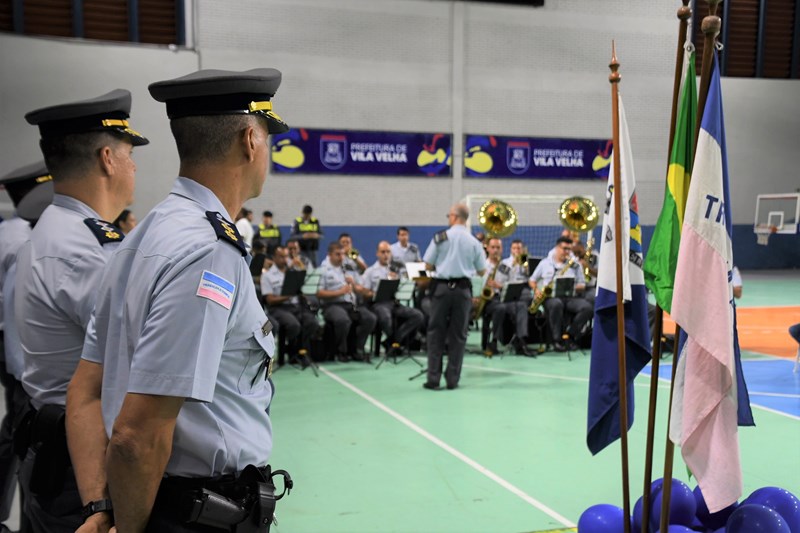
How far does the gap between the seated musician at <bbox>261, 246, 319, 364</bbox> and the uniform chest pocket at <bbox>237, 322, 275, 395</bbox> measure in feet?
27.1

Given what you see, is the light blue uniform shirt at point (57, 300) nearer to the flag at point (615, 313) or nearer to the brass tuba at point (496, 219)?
the flag at point (615, 313)

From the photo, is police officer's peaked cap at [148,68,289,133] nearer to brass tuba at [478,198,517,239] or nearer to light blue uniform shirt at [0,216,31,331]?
light blue uniform shirt at [0,216,31,331]

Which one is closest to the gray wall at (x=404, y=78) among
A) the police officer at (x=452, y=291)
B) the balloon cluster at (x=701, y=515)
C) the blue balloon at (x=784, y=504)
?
the police officer at (x=452, y=291)

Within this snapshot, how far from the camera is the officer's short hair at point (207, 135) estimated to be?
1902mm

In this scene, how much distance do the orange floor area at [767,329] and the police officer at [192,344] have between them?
954 cm

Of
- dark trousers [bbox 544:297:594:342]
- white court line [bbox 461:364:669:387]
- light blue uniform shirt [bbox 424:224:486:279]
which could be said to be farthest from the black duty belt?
dark trousers [bbox 544:297:594:342]

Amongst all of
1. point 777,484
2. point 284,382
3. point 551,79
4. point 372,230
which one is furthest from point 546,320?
point 551,79

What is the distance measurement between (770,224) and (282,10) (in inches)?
641

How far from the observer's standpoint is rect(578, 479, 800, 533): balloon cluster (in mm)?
3309

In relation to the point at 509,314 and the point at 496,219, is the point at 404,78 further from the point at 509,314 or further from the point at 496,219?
the point at 509,314

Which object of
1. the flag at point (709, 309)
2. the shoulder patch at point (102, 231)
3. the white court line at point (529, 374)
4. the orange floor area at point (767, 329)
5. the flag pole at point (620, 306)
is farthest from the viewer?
the orange floor area at point (767, 329)

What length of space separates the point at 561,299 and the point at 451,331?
332cm

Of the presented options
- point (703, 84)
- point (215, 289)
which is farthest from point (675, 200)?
point (215, 289)

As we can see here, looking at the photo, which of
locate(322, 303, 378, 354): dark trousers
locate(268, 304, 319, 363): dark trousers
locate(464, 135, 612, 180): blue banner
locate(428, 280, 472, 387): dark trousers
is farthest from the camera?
locate(464, 135, 612, 180): blue banner
